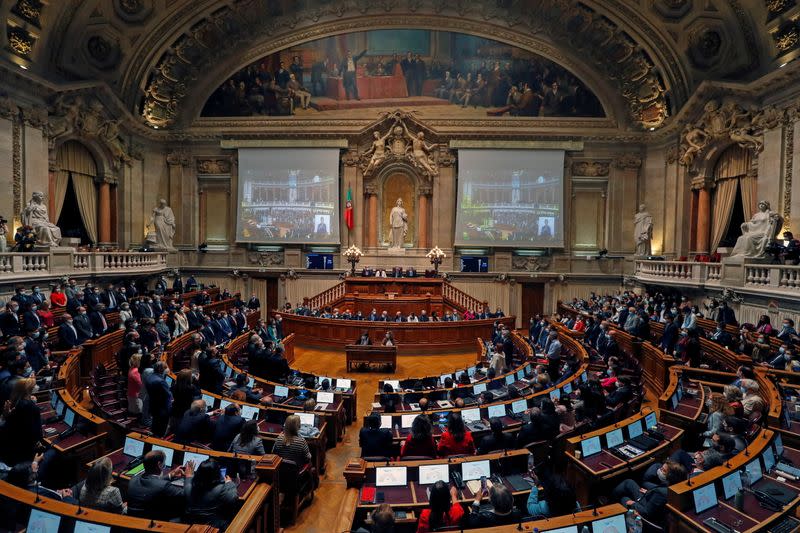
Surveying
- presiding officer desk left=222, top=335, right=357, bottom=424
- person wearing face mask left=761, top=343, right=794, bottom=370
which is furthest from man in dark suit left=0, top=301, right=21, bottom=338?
person wearing face mask left=761, top=343, right=794, bottom=370

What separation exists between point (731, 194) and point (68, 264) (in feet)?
82.4

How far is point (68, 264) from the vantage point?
15094mm

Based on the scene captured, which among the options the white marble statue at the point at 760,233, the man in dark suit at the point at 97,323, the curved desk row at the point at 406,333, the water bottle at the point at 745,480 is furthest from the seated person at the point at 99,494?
the white marble statue at the point at 760,233

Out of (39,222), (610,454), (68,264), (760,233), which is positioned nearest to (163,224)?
(39,222)

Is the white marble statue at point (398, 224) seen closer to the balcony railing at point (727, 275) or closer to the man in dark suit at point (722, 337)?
the balcony railing at point (727, 275)

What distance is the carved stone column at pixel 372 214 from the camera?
23.9m

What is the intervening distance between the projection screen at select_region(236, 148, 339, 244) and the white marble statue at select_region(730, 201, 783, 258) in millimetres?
A: 17157

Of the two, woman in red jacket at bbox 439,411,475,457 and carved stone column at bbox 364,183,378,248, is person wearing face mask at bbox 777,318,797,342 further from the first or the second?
carved stone column at bbox 364,183,378,248

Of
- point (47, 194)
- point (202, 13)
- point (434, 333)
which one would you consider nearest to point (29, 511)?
point (434, 333)

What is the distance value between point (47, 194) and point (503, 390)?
1881 centimetres

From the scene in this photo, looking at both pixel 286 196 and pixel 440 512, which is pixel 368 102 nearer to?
pixel 286 196

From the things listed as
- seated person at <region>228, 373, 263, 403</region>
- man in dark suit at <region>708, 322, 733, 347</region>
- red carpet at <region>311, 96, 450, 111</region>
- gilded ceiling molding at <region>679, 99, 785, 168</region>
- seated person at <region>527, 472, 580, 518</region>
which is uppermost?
red carpet at <region>311, 96, 450, 111</region>

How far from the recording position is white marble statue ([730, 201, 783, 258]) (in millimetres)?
13438

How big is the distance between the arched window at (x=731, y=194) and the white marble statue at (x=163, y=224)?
1008 inches
